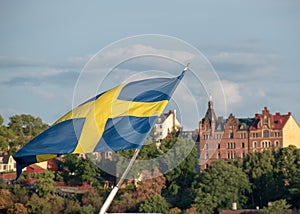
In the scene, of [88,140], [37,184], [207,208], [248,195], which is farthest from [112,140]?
[37,184]

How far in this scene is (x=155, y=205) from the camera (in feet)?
176

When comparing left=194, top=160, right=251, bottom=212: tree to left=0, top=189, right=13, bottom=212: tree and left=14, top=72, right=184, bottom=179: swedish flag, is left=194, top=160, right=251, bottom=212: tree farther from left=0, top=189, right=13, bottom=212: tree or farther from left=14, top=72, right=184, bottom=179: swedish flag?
left=14, top=72, right=184, bottom=179: swedish flag

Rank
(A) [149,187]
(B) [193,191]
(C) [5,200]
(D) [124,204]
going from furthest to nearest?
(A) [149,187] < (C) [5,200] < (B) [193,191] < (D) [124,204]

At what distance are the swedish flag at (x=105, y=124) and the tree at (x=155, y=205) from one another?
41076mm

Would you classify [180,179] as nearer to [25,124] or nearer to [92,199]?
[92,199]

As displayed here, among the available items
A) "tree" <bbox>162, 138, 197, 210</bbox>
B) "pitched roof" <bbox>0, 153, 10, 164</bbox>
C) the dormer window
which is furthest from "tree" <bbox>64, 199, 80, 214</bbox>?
the dormer window

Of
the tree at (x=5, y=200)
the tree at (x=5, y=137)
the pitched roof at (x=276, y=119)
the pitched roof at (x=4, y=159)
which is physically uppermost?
the pitched roof at (x=276, y=119)

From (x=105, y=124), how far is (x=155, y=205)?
140 ft

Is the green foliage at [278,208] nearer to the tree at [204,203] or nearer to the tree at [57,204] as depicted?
the tree at [204,203]

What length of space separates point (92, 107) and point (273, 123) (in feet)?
202

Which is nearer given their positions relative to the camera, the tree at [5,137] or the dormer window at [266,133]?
the dormer window at [266,133]

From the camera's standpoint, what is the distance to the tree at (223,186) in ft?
176

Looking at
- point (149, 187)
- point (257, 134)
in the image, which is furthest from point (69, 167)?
point (257, 134)

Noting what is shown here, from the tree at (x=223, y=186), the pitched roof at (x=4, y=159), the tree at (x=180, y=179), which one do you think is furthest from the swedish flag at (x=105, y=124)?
the pitched roof at (x=4, y=159)
